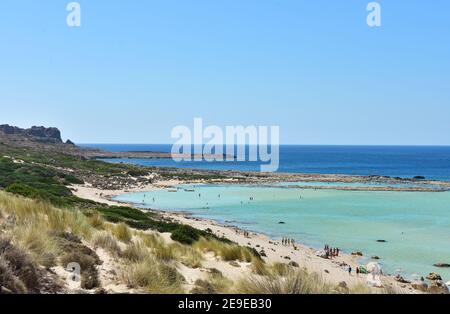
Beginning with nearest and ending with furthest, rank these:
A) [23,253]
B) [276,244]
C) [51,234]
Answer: [23,253]
[51,234]
[276,244]

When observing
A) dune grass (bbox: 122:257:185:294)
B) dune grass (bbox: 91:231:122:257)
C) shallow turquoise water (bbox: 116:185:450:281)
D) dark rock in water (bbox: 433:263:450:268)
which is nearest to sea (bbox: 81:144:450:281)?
shallow turquoise water (bbox: 116:185:450:281)

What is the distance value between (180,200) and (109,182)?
18.7 metres

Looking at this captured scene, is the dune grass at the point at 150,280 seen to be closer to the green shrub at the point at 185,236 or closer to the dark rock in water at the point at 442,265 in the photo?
the green shrub at the point at 185,236

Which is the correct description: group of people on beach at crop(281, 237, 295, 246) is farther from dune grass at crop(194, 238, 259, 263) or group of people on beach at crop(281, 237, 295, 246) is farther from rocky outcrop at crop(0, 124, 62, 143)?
rocky outcrop at crop(0, 124, 62, 143)

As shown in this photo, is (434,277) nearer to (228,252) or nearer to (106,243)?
(228,252)

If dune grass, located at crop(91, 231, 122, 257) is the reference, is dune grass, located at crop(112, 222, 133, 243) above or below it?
below

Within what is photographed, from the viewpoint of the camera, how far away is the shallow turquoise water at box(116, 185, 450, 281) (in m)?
26.7

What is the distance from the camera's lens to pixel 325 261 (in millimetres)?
22656

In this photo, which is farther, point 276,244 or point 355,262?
point 276,244

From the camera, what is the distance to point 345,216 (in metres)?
41.9

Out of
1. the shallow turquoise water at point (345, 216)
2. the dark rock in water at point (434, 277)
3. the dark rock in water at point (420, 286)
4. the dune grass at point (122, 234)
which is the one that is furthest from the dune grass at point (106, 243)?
the shallow turquoise water at point (345, 216)

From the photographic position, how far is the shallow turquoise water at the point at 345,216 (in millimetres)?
26719
